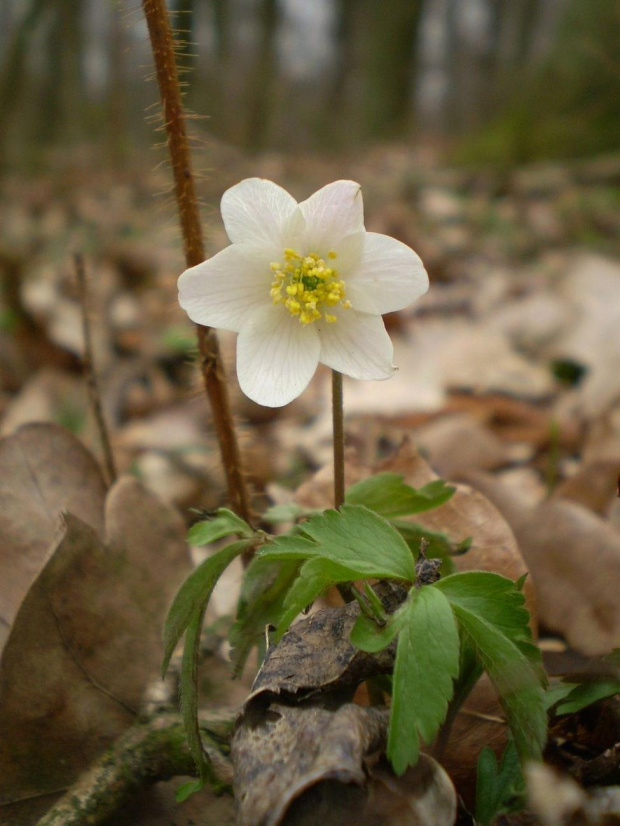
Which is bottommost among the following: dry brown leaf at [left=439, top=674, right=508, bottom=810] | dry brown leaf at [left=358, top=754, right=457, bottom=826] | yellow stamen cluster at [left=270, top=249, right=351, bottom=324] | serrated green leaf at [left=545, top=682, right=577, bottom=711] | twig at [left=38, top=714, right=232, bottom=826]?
Answer: twig at [left=38, top=714, right=232, bottom=826]

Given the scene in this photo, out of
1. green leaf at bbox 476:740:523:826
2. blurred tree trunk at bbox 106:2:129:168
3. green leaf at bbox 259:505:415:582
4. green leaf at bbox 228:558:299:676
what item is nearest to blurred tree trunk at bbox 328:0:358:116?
blurred tree trunk at bbox 106:2:129:168

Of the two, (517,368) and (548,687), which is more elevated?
(548,687)

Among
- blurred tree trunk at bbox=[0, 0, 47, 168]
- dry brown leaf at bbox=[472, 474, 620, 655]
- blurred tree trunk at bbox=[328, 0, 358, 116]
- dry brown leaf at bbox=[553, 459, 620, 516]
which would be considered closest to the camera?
dry brown leaf at bbox=[472, 474, 620, 655]

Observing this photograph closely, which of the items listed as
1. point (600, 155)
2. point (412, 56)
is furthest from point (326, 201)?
point (412, 56)

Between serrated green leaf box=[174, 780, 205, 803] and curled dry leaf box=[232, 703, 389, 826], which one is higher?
curled dry leaf box=[232, 703, 389, 826]

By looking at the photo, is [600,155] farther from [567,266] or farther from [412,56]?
[412,56]

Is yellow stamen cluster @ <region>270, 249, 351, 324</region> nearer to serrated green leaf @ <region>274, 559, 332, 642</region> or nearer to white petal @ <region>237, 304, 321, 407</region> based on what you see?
white petal @ <region>237, 304, 321, 407</region>
